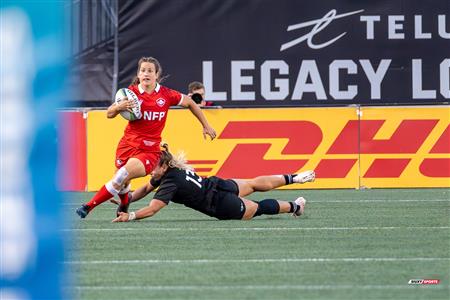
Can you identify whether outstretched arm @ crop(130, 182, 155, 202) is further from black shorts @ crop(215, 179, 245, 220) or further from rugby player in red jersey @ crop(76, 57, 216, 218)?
black shorts @ crop(215, 179, 245, 220)

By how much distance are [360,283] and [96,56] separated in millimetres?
13858

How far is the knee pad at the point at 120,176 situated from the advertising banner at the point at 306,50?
26.9ft

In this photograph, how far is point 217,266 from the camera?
22.6ft

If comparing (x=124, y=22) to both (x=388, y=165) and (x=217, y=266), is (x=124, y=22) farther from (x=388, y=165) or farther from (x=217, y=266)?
(x=217, y=266)

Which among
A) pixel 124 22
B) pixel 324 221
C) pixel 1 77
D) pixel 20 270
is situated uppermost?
pixel 124 22

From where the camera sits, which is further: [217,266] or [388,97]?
[388,97]

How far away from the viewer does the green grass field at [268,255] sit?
5676mm

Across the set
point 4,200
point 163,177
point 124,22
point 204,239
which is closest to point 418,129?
point 124,22

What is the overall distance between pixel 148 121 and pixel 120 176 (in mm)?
813

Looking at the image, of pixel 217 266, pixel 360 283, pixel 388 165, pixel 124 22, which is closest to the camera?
pixel 360 283

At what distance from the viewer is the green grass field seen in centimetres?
568

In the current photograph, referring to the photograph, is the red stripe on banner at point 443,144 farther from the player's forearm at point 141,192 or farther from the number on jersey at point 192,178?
the number on jersey at point 192,178

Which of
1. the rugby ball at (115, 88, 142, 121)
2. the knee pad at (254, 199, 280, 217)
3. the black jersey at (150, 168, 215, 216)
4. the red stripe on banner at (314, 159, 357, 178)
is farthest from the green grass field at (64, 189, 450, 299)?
the red stripe on banner at (314, 159, 357, 178)

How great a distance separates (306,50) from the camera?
62.6 ft
